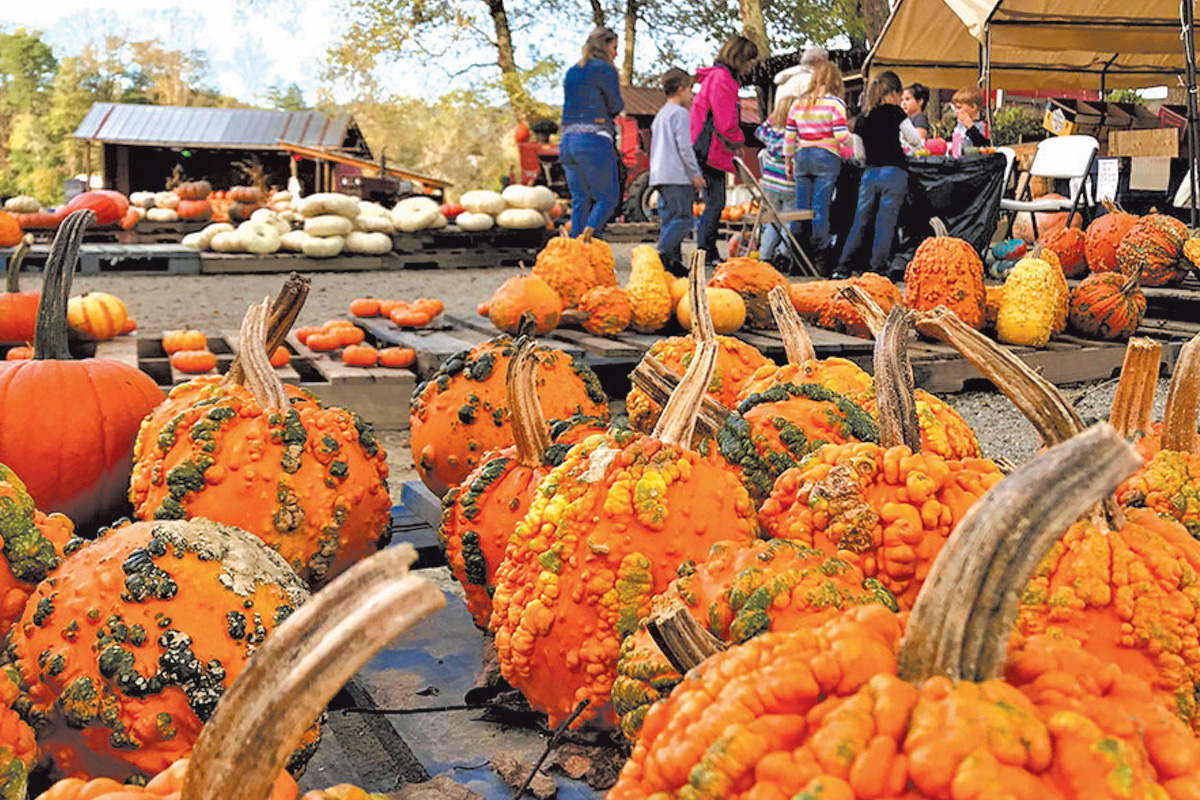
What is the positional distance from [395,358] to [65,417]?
2442 mm

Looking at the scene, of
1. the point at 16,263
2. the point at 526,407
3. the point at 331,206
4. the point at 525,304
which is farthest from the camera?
the point at 331,206

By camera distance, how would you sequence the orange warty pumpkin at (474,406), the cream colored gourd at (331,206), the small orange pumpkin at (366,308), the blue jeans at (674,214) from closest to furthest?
the orange warty pumpkin at (474,406) → the small orange pumpkin at (366,308) → the blue jeans at (674,214) → the cream colored gourd at (331,206)

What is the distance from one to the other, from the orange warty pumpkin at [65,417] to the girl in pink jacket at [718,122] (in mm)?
6825

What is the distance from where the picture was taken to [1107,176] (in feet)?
39.5

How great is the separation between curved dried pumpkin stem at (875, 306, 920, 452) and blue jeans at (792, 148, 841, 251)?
763cm

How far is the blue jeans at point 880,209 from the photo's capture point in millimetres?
8812

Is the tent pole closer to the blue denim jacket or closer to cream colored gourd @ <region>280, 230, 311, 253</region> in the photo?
the blue denim jacket

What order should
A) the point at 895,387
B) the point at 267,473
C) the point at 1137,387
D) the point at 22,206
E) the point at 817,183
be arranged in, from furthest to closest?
the point at 22,206 < the point at 817,183 < the point at 267,473 < the point at 1137,387 < the point at 895,387

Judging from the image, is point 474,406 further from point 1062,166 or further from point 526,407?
point 1062,166

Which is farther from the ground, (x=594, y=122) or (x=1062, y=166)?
(x=594, y=122)

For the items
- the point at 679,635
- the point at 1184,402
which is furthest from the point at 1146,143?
the point at 679,635

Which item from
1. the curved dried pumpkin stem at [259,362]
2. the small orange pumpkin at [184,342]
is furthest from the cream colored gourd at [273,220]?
the curved dried pumpkin stem at [259,362]

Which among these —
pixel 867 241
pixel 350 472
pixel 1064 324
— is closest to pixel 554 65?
pixel 867 241

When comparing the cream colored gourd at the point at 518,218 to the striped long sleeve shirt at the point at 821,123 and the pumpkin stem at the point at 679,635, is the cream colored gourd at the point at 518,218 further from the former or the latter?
the pumpkin stem at the point at 679,635
